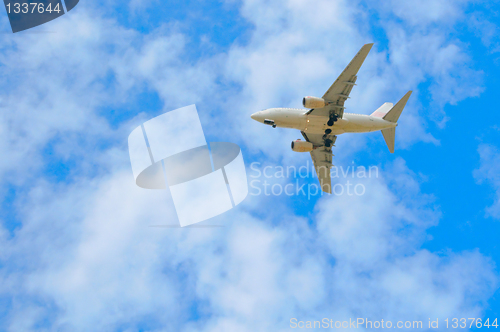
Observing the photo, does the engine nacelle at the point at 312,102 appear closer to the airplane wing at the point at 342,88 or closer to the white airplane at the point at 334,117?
the white airplane at the point at 334,117

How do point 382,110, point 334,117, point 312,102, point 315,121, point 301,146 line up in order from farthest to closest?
point 382,110
point 301,146
point 315,121
point 334,117
point 312,102

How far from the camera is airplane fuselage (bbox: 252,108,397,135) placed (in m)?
53.0

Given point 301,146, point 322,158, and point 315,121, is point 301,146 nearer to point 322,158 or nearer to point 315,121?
point 315,121

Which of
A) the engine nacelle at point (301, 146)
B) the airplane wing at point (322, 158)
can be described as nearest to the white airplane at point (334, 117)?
the engine nacelle at point (301, 146)

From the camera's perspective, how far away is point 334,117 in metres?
54.7

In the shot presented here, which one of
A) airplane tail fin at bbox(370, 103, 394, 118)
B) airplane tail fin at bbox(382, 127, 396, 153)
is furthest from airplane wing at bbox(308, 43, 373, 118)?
airplane tail fin at bbox(370, 103, 394, 118)

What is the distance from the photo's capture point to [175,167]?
164 ft

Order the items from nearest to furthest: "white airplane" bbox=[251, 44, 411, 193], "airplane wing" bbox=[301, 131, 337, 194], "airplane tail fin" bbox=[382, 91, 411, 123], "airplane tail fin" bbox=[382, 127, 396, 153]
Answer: "white airplane" bbox=[251, 44, 411, 193], "airplane tail fin" bbox=[382, 91, 411, 123], "airplane tail fin" bbox=[382, 127, 396, 153], "airplane wing" bbox=[301, 131, 337, 194]

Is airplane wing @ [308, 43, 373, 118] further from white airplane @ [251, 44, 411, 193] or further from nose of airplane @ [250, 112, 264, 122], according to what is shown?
nose of airplane @ [250, 112, 264, 122]

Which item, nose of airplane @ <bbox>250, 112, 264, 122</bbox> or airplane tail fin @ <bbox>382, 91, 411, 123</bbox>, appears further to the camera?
airplane tail fin @ <bbox>382, 91, 411, 123</bbox>

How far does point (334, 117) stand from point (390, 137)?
1118 centimetres

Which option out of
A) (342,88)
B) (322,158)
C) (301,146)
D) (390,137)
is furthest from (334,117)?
(322,158)

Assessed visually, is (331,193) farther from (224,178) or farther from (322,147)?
(224,178)

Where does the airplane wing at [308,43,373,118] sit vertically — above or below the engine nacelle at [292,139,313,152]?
above
